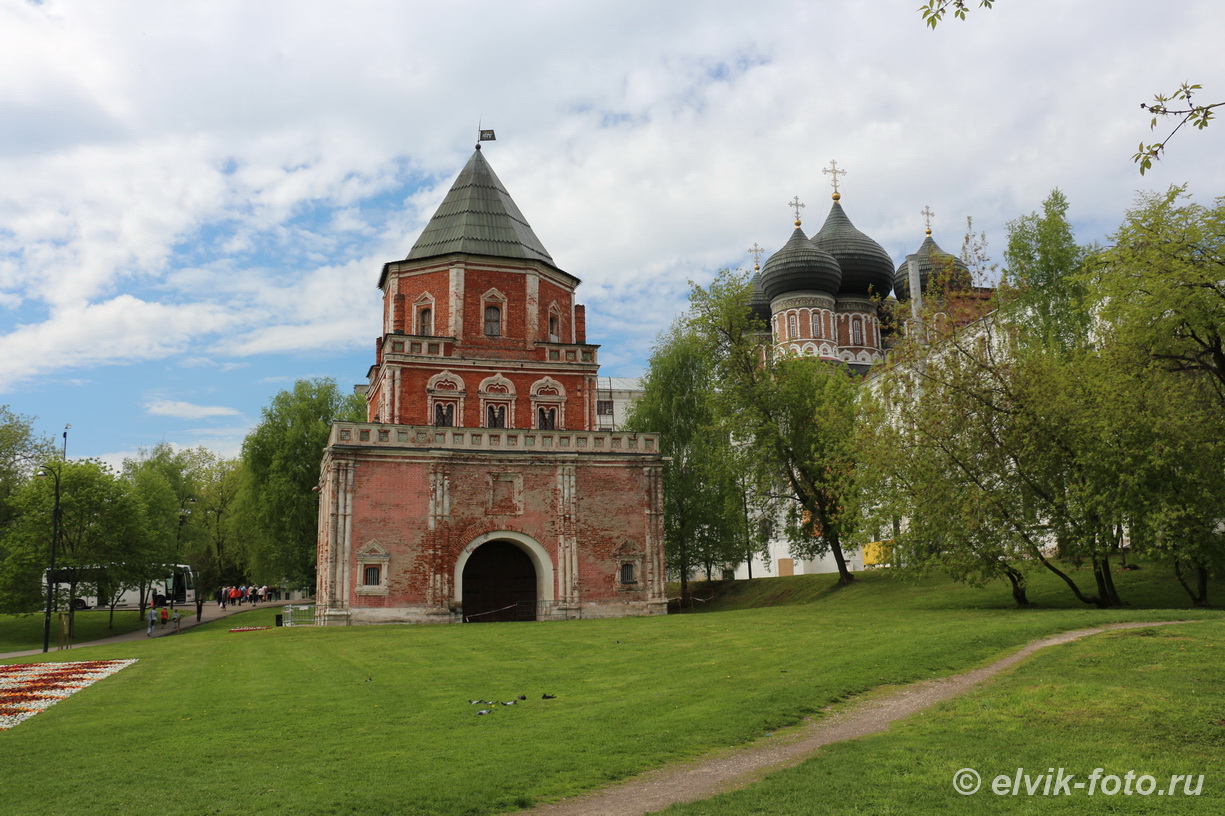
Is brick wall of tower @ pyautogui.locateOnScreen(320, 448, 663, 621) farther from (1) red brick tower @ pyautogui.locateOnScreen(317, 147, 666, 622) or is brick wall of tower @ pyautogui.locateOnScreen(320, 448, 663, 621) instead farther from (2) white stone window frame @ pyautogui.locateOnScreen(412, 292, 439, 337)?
(2) white stone window frame @ pyautogui.locateOnScreen(412, 292, 439, 337)

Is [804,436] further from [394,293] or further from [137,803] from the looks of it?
[137,803]

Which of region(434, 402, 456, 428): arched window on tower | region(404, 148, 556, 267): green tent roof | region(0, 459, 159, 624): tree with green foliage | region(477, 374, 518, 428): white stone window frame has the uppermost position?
region(404, 148, 556, 267): green tent roof

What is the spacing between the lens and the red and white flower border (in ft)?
50.6

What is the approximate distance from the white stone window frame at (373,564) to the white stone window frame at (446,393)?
21.0 ft

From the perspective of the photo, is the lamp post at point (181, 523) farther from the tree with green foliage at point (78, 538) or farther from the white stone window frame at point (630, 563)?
the white stone window frame at point (630, 563)

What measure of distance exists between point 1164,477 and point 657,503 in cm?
1798

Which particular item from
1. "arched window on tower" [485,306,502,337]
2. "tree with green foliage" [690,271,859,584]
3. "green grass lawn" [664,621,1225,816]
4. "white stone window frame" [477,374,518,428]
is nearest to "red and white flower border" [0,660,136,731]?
"green grass lawn" [664,621,1225,816]

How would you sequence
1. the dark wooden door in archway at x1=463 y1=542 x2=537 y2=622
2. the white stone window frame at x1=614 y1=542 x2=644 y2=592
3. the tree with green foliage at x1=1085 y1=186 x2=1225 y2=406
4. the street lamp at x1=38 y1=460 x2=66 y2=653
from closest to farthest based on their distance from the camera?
the tree with green foliage at x1=1085 y1=186 x2=1225 y2=406
the street lamp at x1=38 y1=460 x2=66 y2=653
the dark wooden door in archway at x1=463 y1=542 x2=537 y2=622
the white stone window frame at x1=614 y1=542 x2=644 y2=592

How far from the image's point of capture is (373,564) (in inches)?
1315

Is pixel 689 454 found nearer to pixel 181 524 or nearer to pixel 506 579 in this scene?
pixel 506 579

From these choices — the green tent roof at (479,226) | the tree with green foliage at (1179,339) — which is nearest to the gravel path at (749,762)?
the tree with green foliage at (1179,339)

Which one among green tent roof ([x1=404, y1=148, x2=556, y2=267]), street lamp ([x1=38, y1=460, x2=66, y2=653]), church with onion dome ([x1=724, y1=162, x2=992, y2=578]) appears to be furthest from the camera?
church with onion dome ([x1=724, y1=162, x2=992, y2=578])

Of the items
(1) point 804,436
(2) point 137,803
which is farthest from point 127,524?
(2) point 137,803

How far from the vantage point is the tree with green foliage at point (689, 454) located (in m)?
41.5
